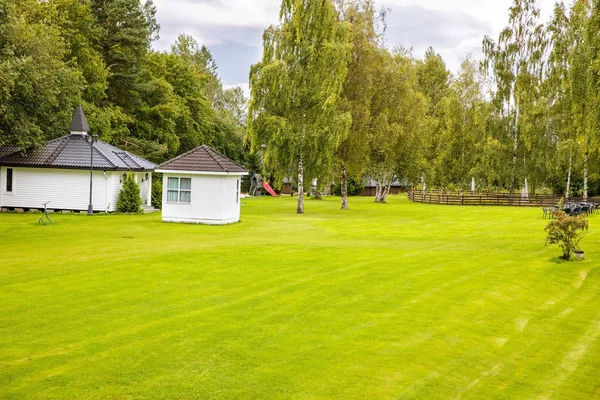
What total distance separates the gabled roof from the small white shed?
6214 mm

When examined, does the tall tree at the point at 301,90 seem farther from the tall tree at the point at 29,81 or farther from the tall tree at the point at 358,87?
the tall tree at the point at 29,81

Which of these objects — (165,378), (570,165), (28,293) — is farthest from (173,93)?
(165,378)

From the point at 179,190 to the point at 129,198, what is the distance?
7.24m

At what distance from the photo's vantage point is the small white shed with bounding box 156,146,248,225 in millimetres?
28094

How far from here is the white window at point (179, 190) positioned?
28.5m

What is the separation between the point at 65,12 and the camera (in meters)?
43.3

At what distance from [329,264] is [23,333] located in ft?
29.6

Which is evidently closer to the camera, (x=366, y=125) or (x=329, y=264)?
(x=329, y=264)

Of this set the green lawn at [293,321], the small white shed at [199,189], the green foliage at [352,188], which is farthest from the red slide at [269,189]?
the green lawn at [293,321]

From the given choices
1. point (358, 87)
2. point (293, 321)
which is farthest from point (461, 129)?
point (293, 321)

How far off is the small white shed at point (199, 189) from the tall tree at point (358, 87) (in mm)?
13040

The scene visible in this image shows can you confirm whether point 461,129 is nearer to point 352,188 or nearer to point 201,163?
point 352,188

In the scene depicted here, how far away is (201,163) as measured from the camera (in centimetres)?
2847

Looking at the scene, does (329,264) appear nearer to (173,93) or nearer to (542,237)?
(542,237)
